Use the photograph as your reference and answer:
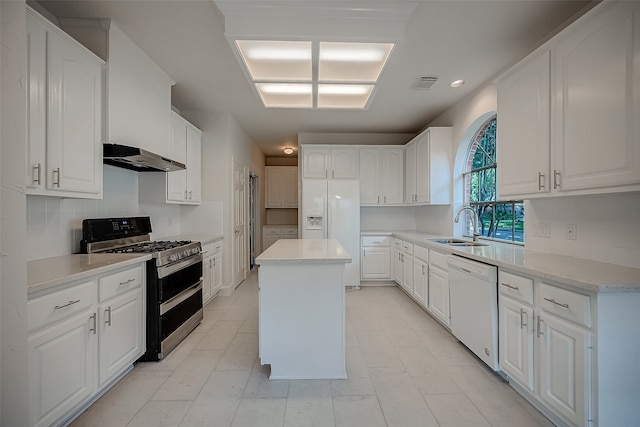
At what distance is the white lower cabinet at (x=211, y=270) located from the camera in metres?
3.47

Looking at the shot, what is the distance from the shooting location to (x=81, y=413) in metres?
1.70

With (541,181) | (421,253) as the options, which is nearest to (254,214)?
(421,253)

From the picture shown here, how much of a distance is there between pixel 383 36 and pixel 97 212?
2.74 m

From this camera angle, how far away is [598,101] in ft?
5.11

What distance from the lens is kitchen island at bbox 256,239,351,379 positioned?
2.07 meters

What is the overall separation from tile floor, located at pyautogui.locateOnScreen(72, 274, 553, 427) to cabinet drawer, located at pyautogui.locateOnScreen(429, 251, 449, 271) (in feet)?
2.26

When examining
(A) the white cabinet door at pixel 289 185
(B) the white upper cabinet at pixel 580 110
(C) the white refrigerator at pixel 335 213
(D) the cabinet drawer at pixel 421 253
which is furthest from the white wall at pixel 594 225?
(A) the white cabinet door at pixel 289 185

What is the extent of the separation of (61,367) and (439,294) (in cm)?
301

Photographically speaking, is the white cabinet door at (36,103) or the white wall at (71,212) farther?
the white wall at (71,212)

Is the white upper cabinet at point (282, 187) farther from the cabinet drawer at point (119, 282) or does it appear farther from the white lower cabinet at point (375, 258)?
the cabinet drawer at point (119, 282)

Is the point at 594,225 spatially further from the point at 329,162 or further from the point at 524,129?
the point at 329,162

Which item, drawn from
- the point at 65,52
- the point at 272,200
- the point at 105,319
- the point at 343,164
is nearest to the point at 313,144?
the point at 343,164

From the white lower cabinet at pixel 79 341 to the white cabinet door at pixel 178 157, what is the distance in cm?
133

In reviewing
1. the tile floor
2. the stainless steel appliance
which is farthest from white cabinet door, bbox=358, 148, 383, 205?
the stainless steel appliance
